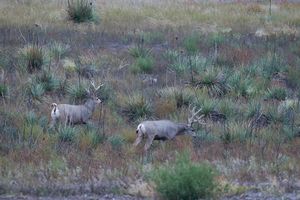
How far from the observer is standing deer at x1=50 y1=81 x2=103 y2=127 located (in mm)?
16672

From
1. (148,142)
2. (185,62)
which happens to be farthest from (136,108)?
(185,62)

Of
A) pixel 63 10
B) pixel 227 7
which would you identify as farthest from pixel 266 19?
pixel 63 10

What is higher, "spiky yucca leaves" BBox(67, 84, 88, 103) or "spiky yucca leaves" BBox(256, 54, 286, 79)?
"spiky yucca leaves" BBox(67, 84, 88, 103)

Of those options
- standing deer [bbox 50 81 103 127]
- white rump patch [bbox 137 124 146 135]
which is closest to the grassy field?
standing deer [bbox 50 81 103 127]

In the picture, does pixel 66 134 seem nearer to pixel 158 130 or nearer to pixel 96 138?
pixel 96 138

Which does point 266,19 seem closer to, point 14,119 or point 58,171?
point 14,119

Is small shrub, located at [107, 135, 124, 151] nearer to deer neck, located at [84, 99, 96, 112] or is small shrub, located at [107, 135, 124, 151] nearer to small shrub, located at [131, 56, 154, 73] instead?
deer neck, located at [84, 99, 96, 112]

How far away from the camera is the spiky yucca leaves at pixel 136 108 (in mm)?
18391

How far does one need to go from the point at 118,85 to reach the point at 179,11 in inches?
385

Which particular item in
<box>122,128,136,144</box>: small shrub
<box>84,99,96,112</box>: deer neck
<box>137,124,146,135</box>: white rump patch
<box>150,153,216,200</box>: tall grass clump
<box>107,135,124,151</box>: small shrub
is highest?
<box>150,153,216,200</box>: tall grass clump

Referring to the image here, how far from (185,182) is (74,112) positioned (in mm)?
4974

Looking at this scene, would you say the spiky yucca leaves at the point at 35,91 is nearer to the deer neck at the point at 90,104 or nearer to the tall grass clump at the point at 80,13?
the deer neck at the point at 90,104

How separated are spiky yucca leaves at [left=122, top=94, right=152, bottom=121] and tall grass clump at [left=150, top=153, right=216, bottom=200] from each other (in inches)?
228

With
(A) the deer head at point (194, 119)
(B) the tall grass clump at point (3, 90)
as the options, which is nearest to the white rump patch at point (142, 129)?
(A) the deer head at point (194, 119)
